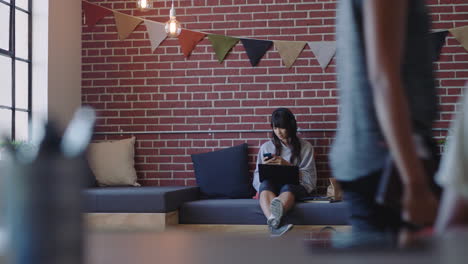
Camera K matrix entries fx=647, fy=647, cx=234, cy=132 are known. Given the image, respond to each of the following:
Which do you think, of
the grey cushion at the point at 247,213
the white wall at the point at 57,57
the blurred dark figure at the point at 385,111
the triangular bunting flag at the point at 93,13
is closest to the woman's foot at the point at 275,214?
the grey cushion at the point at 247,213

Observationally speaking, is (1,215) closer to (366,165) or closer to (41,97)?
(366,165)

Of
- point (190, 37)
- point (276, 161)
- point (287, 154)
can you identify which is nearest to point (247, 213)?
point (276, 161)

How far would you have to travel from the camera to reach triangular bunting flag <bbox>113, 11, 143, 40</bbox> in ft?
18.5

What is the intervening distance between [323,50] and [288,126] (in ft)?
2.56

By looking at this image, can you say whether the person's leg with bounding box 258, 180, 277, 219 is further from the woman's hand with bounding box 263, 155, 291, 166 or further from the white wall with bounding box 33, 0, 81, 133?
the white wall with bounding box 33, 0, 81, 133

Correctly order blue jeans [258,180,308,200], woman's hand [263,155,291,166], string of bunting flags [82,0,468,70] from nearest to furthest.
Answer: blue jeans [258,180,308,200]
woman's hand [263,155,291,166]
string of bunting flags [82,0,468,70]

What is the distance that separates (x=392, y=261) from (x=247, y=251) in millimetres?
195

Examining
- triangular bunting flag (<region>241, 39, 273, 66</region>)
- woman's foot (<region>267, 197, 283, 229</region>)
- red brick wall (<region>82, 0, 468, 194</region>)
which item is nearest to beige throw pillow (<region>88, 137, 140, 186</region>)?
red brick wall (<region>82, 0, 468, 194</region>)

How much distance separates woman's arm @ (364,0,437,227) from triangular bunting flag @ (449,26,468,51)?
4.54 metres

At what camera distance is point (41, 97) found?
5.20 m

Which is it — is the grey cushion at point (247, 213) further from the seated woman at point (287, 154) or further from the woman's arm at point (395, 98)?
the woman's arm at point (395, 98)

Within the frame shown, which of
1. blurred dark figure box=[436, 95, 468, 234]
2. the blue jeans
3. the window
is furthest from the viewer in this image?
the window

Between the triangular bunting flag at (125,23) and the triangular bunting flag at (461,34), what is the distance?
264cm

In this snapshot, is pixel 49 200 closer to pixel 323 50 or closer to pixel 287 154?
pixel 287 154
